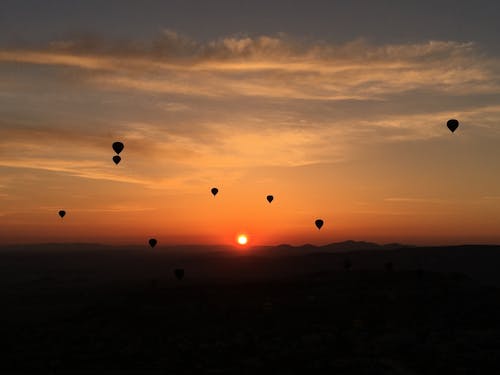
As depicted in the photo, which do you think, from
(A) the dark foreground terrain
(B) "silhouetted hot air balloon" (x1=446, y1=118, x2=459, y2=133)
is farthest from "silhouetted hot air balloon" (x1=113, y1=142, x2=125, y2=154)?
(B) "silhouetted hot air balloon" (x1=446, y1=118, x2=459, y2=133)

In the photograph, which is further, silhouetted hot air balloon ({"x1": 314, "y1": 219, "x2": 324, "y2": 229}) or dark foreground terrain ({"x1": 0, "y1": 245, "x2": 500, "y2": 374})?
silhouetted hot air balloon ({"x1": 314, "y1": 219, "x2": 324, "y2": 229})

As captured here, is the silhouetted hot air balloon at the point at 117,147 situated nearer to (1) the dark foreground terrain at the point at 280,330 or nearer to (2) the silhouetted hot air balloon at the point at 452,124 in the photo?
(1) the dark foreground terrain at the point at 280,330

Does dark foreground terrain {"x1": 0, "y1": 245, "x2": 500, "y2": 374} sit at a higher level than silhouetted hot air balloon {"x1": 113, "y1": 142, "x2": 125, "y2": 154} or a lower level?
lower

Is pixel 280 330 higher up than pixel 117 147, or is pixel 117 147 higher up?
pixel 117 147

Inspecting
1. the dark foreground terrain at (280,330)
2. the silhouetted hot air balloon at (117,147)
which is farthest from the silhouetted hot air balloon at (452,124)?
the silhouetted hot air balloon at (117,147)

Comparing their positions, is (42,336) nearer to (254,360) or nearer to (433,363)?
(254,360)

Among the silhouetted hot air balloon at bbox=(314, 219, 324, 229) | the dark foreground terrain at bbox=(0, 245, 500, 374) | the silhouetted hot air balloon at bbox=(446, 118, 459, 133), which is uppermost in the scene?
the silhouetted hot air balloon at bbox=(446, 118, 459, 133)

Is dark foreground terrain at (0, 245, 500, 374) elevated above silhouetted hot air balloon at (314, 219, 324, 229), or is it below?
below

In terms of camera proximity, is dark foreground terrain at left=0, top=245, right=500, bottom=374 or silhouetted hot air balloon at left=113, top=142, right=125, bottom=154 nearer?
dark foreground terrain at left=0, top=245, right=500, bottom=374

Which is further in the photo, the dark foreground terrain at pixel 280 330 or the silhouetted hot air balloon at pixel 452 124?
the silhouetted hot air balloon at pixel 452 124

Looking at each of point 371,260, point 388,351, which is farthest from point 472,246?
point 388,351

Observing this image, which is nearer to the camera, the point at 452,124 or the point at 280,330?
the point at 280,330

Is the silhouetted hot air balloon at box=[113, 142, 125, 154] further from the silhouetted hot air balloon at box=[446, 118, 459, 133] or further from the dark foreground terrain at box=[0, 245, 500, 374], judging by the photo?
the silhouetted hot air balloon at box=[446, 118, 459, 133]
